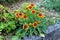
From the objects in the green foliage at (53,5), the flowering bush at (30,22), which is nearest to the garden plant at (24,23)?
the flowering bush at (30,22)

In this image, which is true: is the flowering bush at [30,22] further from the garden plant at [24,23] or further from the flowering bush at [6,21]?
the flowering bush at [6,21]

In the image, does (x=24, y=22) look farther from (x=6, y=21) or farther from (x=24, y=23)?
(x=6, y=21)

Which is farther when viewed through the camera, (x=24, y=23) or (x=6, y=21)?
(x=6, y=21)

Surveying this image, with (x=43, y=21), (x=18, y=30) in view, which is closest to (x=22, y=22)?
(x=18, y=30)

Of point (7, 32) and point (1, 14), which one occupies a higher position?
point (1, 14)

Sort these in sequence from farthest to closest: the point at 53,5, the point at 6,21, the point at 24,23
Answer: the point at 53,5, the point at 6,21, the point at 24,23

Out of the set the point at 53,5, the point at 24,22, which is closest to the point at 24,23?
the point at 24,22

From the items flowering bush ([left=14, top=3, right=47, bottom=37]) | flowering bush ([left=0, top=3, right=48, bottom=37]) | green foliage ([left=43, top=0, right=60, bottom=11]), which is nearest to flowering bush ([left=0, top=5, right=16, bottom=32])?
flowering bush ([left=0, top=3, right=48, bottom=37])

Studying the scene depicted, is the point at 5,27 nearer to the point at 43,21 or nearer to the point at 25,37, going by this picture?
the point at 25,37
